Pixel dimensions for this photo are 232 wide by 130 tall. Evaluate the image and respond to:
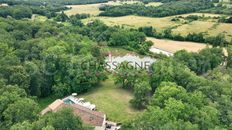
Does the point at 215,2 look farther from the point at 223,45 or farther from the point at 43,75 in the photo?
the point at 43,75

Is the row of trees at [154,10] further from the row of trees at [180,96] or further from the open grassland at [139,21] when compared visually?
the row of trees at [180,96]

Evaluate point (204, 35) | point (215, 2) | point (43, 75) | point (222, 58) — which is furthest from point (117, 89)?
point (215, 2)

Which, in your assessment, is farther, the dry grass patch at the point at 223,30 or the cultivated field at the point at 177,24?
the cultivated field at the point at 177,24

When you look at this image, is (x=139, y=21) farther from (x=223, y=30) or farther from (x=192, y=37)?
(x=223, y=30)

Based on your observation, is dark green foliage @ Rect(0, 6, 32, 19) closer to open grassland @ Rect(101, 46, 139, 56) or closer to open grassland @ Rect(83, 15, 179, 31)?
open grassland @ Rect(83, 15, 179, 31)

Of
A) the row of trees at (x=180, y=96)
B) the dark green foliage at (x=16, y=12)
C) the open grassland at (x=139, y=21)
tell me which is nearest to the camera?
the row of trees at (x=180, y=96)

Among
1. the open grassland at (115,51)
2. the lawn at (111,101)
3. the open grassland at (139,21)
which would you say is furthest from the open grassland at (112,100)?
the open grassland at (139,21)

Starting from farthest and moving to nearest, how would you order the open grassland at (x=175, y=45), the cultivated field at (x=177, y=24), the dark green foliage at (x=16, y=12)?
1. the dark green foliage at (x=16, y=12)
2. the cultivated field at (x=177, y=24)
3. the open grassland at (x=175, y=45)
